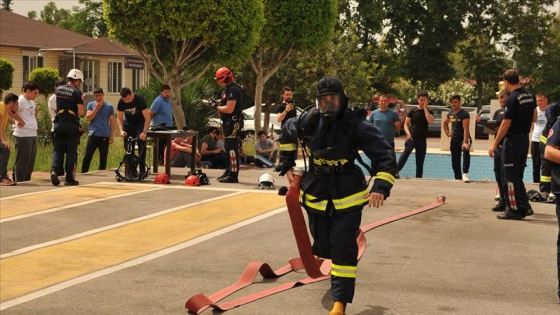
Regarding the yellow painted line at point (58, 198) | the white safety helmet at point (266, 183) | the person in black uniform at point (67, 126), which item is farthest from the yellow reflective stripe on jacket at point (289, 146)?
the person in black uniform at point (67, 126)

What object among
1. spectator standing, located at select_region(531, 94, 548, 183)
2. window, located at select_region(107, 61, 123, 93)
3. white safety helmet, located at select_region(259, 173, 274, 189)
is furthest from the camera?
window, located at select_region(107, 61, 123, 93)

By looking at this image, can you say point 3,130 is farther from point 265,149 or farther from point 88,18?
point 88,18

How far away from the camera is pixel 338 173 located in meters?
7.74

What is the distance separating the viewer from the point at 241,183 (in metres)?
17.1

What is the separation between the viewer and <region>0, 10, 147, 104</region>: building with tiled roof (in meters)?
46.0

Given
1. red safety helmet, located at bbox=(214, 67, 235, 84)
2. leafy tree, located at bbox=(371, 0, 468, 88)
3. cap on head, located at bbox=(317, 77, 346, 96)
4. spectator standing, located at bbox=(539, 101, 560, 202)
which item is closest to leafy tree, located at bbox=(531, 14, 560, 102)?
leafy tree, located at bbox=(371, 0, 468, 88)

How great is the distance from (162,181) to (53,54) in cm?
3329

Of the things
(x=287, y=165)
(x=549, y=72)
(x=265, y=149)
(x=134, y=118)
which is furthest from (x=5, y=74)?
(x=287, y=165)

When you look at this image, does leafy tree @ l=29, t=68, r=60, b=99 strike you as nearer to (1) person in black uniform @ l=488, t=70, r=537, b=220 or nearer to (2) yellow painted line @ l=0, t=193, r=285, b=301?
(2) yellow painted line @ l=0, t=193, r=285, b=301

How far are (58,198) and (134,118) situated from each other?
9.35 ft

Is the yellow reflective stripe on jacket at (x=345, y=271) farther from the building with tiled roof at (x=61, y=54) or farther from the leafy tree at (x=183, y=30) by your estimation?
the building with tiled roof at (x=61, y=54)

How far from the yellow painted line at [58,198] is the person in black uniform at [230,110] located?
4.95 feet

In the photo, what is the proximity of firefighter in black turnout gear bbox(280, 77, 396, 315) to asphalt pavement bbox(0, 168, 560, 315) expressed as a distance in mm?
603

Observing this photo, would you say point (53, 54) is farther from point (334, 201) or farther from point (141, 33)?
point (334, 201)
